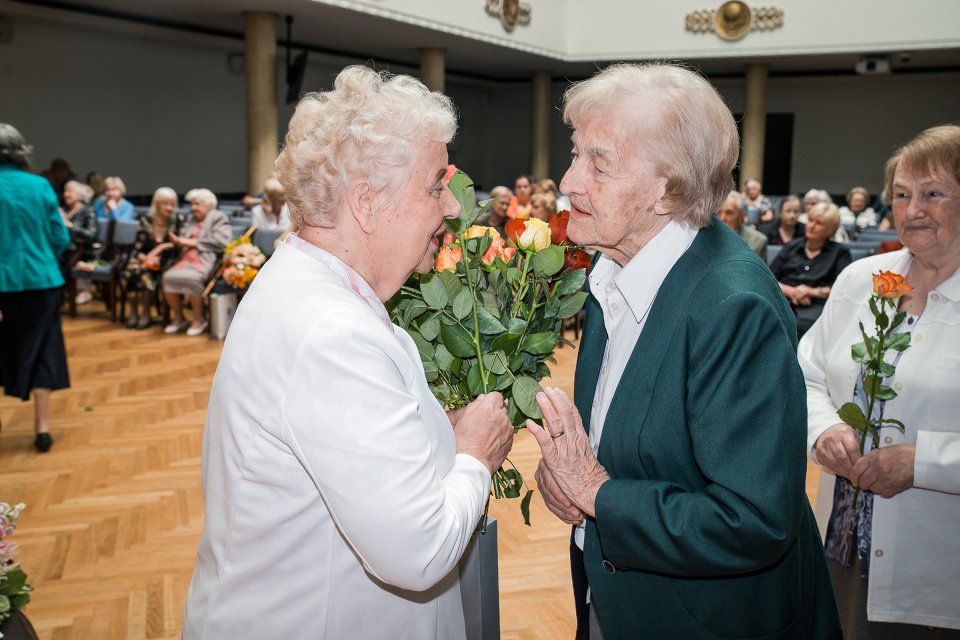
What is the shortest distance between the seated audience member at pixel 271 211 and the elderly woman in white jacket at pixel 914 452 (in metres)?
6.87

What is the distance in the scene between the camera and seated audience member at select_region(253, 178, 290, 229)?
330 inches

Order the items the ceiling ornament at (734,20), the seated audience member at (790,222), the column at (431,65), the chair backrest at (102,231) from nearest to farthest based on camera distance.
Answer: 1. the seated audience member at (790,222)
2. the chair backrest at (102,231)
3. the ceiling ornament at (734,20)
4. the column at (431,65)

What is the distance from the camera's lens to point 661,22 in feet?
50.1

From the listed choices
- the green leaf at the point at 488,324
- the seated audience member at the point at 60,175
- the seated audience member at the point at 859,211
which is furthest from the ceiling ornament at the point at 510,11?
the green leaf at the point at 488,324

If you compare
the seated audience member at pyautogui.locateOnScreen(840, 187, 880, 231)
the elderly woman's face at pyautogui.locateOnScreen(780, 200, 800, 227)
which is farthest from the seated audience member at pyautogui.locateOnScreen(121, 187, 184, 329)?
the seated audience member at pyautogui.locateOnScreen(840, 187, 880, 231)

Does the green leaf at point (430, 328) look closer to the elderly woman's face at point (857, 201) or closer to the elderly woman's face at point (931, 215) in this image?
the elderly woman's face at point (931, 215)

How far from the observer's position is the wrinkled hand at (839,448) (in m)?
1.99

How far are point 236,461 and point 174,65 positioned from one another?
15.3 metres

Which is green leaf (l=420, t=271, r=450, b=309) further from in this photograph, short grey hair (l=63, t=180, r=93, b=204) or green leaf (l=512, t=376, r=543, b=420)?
short grey hair (l=63, t=180, r=93, b=204)

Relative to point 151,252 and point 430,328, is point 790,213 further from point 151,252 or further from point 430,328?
point 430,328

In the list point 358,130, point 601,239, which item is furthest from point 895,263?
point 358,130

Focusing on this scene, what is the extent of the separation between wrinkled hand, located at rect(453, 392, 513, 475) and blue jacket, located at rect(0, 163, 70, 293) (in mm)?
3841

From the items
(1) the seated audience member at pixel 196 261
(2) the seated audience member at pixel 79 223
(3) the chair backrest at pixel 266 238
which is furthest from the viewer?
(2) the seated audience member at pixel 79 223

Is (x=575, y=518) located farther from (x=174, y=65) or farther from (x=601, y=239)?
(x=174, y=65)
